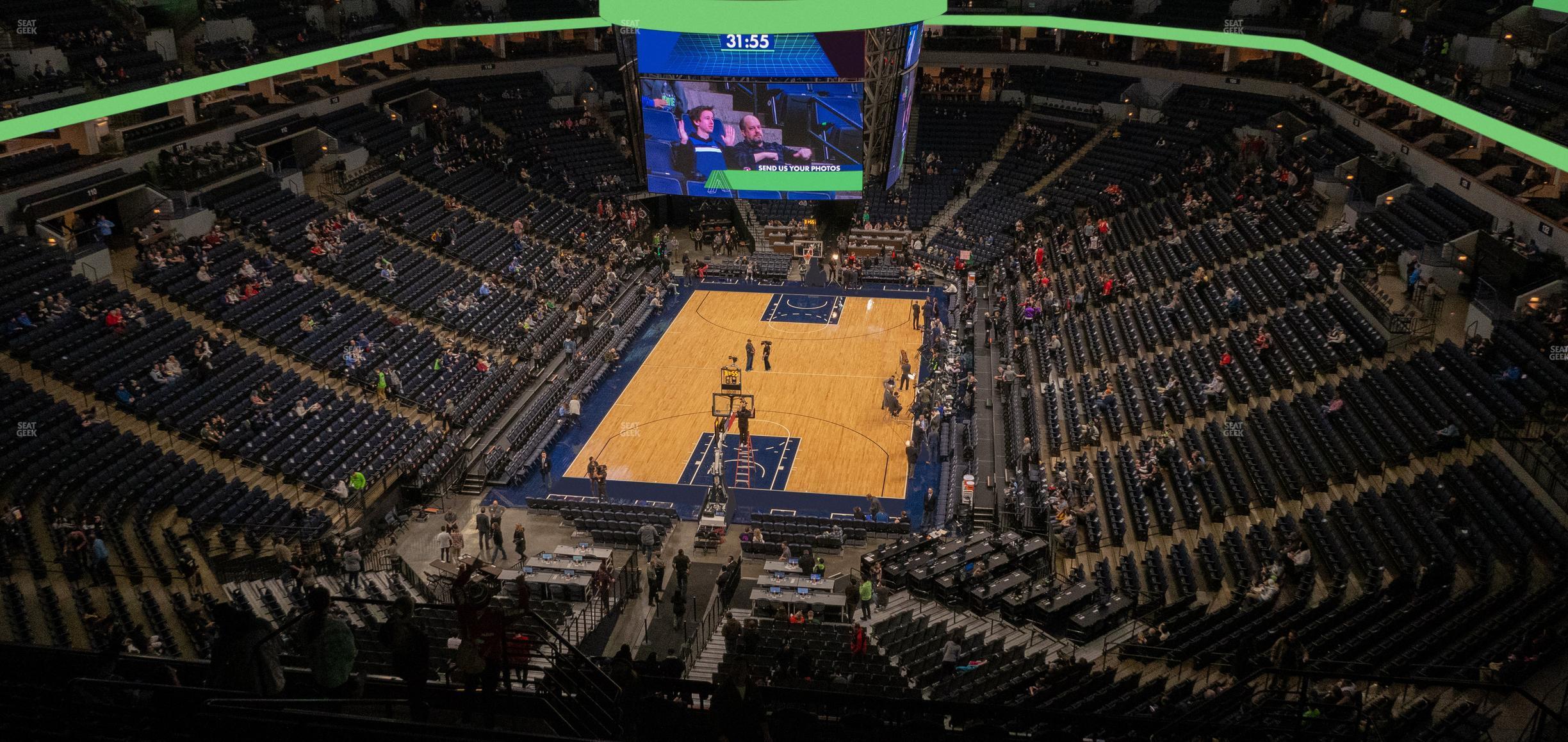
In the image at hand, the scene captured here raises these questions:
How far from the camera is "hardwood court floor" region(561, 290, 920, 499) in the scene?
97.0ft

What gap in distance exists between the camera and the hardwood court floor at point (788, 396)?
29578 mm

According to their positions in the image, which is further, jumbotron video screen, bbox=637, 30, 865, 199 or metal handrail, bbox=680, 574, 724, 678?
jumbotron video screen, bbox=637, 30, 865, 199

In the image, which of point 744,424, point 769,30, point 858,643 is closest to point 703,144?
point 769,30

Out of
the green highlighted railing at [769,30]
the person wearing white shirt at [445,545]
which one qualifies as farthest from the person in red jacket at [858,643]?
the green highlighted railing at [769,30]

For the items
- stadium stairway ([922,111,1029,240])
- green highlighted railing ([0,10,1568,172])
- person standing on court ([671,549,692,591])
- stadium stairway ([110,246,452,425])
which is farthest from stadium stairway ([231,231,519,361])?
stadium stairway ([922,111,1029,240])

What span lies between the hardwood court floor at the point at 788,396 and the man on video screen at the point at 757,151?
16.8 feet

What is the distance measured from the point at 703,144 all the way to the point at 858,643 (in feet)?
75.8

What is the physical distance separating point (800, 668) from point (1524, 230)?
2115 cm

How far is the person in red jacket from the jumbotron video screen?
2197 cm

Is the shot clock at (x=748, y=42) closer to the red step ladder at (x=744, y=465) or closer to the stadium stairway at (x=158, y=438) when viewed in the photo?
the red step ladder at (x=744, y=465)

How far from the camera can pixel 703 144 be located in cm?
3922

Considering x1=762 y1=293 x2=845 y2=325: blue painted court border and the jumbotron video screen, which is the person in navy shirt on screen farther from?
x1=762 y1=293 x2=845 y2=325: blue painted court border

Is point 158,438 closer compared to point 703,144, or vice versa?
point 158,438

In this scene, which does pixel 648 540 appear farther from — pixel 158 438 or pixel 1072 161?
pixel 1072 161
